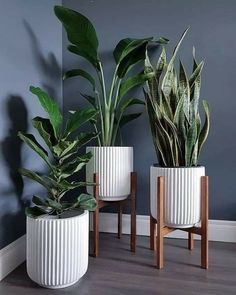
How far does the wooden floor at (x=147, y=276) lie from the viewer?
5.05 feet

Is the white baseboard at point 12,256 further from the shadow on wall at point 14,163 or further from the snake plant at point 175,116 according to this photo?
the snake plant at point 175,116

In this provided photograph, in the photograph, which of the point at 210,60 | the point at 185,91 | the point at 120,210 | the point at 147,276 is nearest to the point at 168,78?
the point at 185,91

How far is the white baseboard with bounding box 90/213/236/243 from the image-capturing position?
88.5 inches

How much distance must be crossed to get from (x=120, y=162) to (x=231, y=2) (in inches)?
52.7

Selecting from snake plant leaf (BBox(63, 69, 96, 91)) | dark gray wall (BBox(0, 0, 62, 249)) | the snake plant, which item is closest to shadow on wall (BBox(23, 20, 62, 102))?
dark gray wall (BBox(0, 0, 62, 249))

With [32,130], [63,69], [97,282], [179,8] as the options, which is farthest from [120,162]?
[179,8]

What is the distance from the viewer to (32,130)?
2.04 metres

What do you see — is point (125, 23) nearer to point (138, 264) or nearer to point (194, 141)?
point (194, 141)

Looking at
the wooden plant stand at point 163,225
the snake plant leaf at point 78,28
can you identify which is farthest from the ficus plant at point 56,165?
the snake plant leaf at point 78,28

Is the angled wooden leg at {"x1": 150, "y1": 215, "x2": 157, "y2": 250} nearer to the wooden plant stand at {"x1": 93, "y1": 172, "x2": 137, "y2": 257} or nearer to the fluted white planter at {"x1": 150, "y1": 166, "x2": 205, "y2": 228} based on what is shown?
the wooden plant stand at {"x1": 93, "y1": 172, "x2": 137, "y2": 257}

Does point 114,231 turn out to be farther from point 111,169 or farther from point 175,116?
point 175,116

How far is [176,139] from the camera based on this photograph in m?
1.86

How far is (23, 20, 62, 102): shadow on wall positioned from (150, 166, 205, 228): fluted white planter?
1.04 m

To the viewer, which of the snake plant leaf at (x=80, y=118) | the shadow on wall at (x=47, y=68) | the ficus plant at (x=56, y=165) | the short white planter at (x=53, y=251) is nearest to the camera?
the short white planter at (x=53, y=251)
